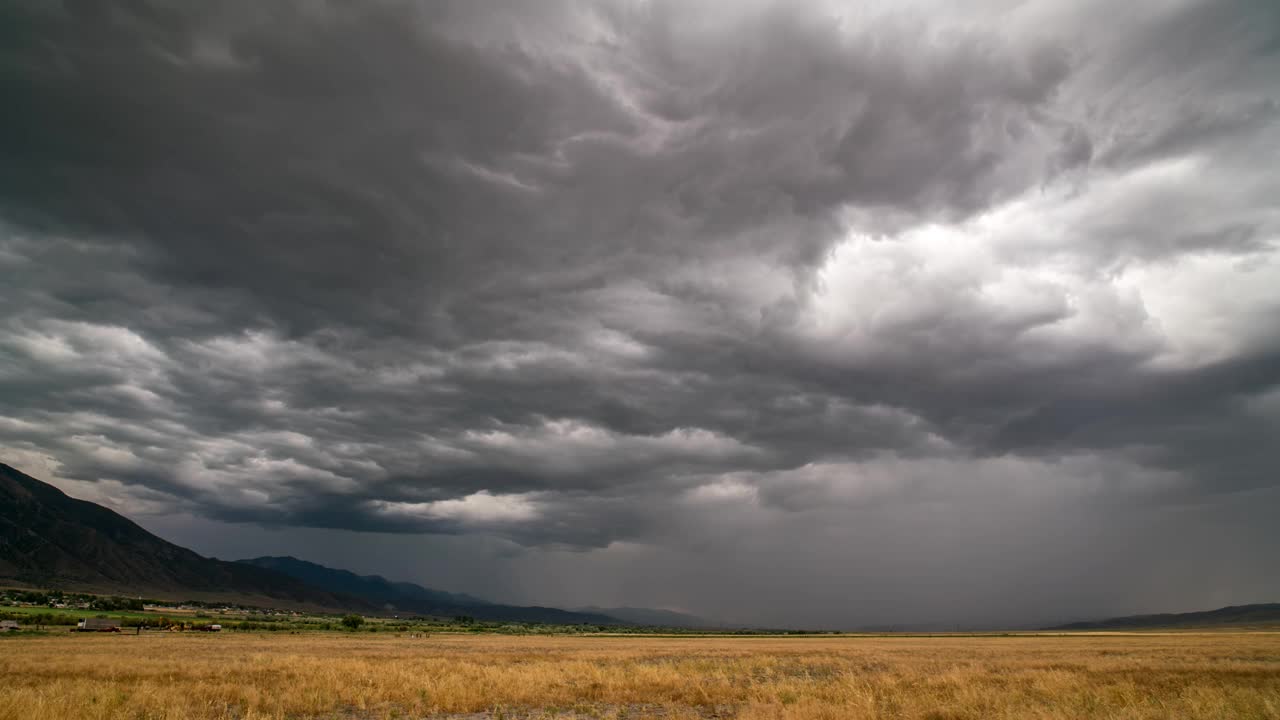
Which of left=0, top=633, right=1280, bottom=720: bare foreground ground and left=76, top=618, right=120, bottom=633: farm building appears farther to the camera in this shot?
left=76, top=618, right=120, bottom=633: farm building

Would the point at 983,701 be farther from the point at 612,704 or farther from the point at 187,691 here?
the point at 187,691

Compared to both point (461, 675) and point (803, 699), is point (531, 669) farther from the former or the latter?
point (803, 699)

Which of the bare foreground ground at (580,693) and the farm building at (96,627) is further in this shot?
the farm building at (96,627)

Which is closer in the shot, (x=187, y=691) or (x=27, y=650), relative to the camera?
(x=187, y=691)

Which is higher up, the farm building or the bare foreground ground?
the bare foreground ground

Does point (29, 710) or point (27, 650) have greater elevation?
point (29, 710)

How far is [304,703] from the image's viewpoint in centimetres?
2361

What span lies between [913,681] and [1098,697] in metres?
7.50

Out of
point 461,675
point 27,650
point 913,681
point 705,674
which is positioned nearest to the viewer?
point 913,681

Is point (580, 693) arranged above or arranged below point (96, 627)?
above

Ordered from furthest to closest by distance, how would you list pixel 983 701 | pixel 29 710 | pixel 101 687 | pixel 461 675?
pixel 461 675 < pixel 101 687 < pixel 983 701 < pixel 29 710

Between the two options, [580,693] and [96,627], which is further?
[96,627]

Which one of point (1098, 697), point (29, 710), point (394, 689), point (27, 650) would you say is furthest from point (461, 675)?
point (27, 650)

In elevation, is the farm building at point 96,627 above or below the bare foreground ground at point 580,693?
below
